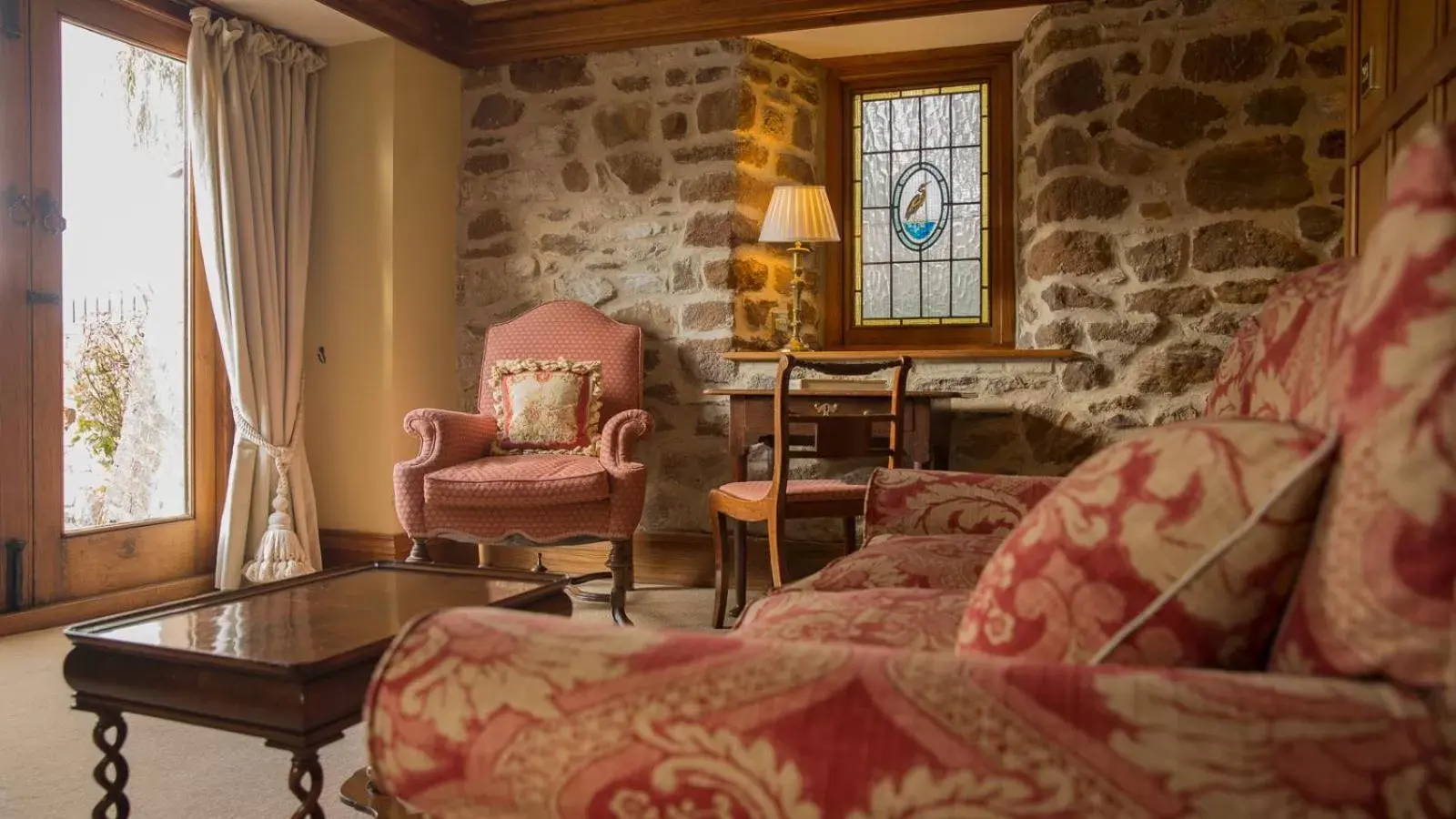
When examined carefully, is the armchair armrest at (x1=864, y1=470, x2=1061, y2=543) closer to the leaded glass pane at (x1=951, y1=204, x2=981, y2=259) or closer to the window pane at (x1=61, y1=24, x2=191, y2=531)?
the leaded glass pane at (x1=951, y1=204, x2=981, y2=259)

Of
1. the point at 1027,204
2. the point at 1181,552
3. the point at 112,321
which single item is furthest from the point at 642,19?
the point at 1181,552

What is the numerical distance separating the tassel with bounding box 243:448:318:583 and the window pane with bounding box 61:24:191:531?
32 cm

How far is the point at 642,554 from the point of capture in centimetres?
446

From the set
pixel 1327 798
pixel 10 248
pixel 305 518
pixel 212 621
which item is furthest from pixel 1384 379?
pixel 305 518

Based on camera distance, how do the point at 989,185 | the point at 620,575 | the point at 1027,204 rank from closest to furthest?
1. the point at 620,575
2. the point at 1027,204
3. the point at 989,185

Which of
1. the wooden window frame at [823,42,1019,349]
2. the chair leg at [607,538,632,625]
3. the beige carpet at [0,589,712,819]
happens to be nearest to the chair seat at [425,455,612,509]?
the chair leg at [607,538,632,625]

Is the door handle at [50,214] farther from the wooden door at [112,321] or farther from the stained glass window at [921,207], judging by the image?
the stained glass window at [921,207]

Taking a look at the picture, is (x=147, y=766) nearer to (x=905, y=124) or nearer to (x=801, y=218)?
(x=801, y=218)

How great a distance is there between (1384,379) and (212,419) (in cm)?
421

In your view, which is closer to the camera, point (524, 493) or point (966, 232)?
point (524, 493)

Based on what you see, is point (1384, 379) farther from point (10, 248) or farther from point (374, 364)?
point (374, 364)

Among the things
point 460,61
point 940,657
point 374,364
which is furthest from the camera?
point 460,61

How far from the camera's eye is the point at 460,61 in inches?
188

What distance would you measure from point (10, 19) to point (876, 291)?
3287mm
